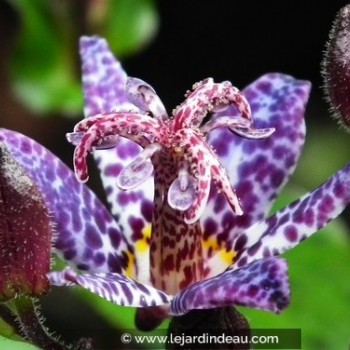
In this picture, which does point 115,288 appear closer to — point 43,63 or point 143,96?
point 143,96

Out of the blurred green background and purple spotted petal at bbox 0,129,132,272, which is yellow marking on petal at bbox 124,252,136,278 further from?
the blurred green background

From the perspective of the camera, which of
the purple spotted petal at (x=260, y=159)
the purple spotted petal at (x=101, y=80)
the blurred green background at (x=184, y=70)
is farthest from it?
the blurred green background at (x=184, y=70)

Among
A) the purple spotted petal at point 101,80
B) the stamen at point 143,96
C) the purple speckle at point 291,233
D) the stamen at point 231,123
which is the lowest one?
the purple speckle at point 291,233

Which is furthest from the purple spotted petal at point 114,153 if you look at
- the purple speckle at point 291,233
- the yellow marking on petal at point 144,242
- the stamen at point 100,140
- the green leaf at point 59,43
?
the green leaf at point 59,43

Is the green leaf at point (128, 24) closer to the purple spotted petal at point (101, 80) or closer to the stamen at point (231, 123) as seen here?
the purple spotted petal at point (101, 80)

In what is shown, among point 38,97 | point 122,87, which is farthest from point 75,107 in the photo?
point 122,87

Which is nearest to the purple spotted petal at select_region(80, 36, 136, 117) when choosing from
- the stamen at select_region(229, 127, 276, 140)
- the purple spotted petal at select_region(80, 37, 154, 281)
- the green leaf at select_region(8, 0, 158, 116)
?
A: the purple spotted petal at select_region(80, 37, 154, 281)

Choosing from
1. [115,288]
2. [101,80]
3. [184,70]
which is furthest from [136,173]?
[184,70]

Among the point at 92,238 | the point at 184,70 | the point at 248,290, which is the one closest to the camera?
the point at 248,290
